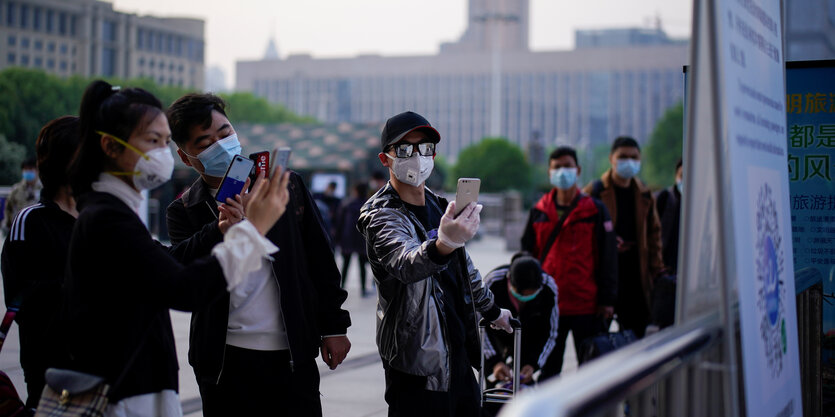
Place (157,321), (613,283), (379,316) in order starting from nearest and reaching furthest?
1. (157,321)
2. (379,316)
3. (613,283)

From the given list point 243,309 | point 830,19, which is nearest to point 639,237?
point 243,309

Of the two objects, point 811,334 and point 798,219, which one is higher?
point 798,219

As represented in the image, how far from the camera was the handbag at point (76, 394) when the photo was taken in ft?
7.59

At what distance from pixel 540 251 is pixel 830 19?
34.8ft

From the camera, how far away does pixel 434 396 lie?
347 centimetres

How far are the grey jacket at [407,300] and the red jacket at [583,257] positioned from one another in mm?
2568

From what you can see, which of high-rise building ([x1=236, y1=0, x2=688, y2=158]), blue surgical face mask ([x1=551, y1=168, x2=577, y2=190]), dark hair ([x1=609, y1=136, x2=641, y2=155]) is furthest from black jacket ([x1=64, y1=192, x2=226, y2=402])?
high-rise building ([x1=236, y1=0, x2=688, y2=158])

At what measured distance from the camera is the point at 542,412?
5.12 ft

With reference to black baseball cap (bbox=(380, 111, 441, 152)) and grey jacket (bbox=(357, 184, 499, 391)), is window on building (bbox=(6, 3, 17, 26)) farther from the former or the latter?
grey jacket (bbox=(357, 184, 499, 391))

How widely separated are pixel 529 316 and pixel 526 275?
0.29 m

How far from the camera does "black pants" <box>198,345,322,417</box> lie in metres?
3.22

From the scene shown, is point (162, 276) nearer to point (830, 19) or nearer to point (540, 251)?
point (540, 251)

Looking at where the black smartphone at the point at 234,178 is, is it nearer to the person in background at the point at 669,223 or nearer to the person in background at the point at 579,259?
the person in background at the point at 579,259

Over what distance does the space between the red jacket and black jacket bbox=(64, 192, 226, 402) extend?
13.4 feet
